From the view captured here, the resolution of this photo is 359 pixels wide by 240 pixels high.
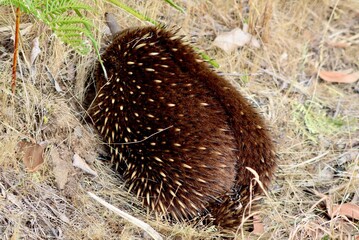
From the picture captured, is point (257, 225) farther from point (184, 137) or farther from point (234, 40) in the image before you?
point (234, 40)

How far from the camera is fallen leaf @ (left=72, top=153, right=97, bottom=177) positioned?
3.62 metres

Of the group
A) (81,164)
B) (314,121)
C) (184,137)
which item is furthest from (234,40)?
(81,164)

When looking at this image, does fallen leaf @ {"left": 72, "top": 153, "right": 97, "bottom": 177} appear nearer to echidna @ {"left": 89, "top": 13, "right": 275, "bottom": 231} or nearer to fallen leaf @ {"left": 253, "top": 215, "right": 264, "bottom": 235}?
echidna @ {"left": 89, "top": 13, "right": 275, "bottom": 231}

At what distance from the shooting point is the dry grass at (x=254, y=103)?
3.34 m

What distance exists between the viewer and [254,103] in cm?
462

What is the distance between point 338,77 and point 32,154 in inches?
111

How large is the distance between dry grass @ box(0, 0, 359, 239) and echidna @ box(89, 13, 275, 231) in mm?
155

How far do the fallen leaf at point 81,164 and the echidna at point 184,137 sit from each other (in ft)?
0.71

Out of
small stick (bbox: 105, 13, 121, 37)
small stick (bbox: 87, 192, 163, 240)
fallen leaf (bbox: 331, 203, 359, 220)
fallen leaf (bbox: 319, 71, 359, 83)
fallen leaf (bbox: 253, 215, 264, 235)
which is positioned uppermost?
small stick (bbox: 105, 13, 121, 37)

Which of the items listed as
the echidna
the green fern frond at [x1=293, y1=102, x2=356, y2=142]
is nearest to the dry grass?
the green fern frond at [x1=293, y1=102, x2=356, y2=142]

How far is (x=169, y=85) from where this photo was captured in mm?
3646

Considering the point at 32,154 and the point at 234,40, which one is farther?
the point at 234,40

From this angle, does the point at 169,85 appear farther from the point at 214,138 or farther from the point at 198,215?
the point at 198,215

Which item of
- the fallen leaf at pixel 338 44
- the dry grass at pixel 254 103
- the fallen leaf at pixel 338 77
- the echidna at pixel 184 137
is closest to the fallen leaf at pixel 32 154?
the dry grass at pixel 254 103
